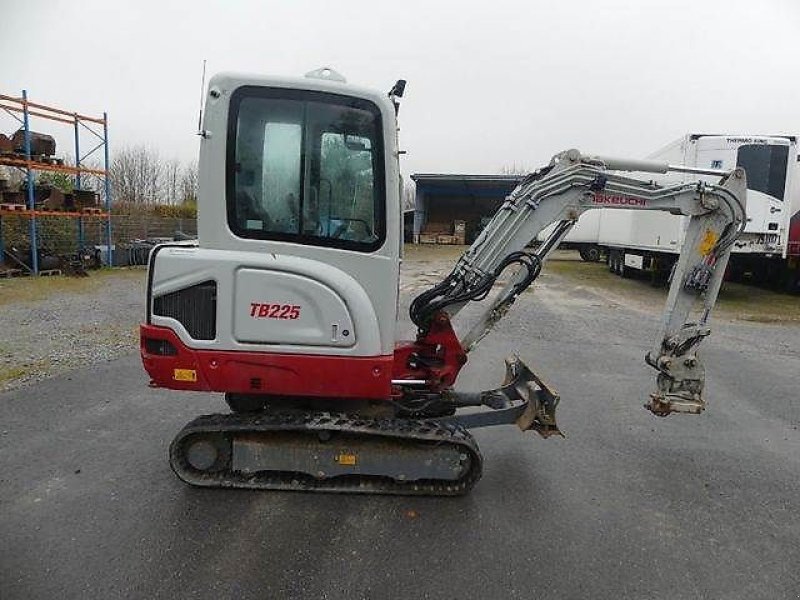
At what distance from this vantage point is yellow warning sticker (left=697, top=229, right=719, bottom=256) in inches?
180

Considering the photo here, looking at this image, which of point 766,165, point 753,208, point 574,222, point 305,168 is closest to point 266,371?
point 305,168

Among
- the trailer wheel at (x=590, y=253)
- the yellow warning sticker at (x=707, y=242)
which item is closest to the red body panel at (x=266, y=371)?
the yellow warning sticker at (x=707, y=242)

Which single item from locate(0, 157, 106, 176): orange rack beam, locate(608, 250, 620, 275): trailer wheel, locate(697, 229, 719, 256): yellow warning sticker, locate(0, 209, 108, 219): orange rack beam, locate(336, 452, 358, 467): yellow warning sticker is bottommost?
locate(336, 452, 358, 467): yellow warning sticker

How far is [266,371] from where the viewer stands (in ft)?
12.8

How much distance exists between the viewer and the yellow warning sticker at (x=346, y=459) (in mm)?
4051

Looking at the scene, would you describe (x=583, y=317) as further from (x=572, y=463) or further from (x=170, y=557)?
(x=170, y=557)

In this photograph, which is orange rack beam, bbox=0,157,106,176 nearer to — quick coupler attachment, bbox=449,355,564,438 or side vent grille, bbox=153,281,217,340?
side vent grille, bbox=153,281,217,340

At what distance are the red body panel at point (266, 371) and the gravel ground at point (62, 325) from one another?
3.59 metres

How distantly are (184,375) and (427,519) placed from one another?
1997 mm

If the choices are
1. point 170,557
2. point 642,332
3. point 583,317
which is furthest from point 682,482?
point 583,317

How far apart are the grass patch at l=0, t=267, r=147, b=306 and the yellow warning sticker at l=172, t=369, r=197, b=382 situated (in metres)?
10.0

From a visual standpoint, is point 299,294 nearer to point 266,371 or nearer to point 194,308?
point 266,371

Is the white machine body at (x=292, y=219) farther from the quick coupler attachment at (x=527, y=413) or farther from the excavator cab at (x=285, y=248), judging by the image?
the quick coupler attachment at (x=527, y=413)

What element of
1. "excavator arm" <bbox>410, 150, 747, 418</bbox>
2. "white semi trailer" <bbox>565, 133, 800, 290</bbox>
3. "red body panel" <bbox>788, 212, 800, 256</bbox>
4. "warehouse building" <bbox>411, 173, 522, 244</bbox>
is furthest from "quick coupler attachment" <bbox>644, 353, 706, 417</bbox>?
"warehouse building" <bbox>411, 173, 522, 244</bbox>
